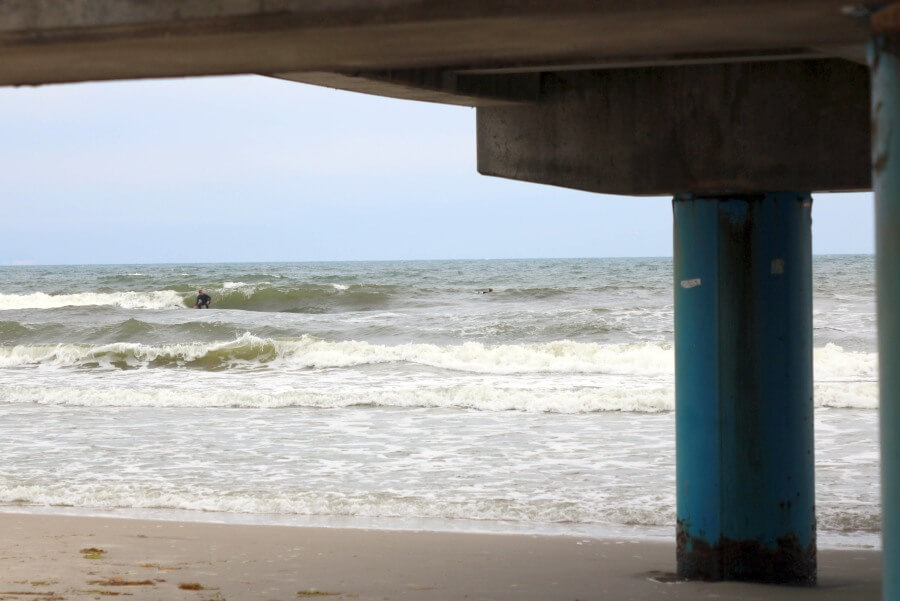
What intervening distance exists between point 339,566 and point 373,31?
4662 mm

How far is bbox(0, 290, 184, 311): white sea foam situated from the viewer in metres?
41.5

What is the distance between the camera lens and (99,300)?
4356 cm

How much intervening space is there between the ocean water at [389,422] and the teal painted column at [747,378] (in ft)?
7.69

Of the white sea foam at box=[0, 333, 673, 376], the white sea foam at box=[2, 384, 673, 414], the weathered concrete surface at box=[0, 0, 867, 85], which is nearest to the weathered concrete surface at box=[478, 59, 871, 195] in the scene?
the weathered concrete surface at box=[0, 0, 867, 85]

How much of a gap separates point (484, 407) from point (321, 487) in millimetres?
5311

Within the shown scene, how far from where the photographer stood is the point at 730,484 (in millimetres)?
5738

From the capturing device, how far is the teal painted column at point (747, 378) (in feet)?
18.5

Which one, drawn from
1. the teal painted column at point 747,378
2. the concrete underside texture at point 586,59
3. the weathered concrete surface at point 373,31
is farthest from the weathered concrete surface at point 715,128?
the weathered concrete surface at point 373,31

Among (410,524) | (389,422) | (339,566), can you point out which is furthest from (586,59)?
(389,422)

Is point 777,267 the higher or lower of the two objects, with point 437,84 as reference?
lower

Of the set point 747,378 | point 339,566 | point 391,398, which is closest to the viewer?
point 747,378

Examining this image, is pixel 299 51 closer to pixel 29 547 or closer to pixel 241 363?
pixel 29 547

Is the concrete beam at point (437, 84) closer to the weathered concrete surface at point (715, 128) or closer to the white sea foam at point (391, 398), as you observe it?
the weathered concrete surface at point (715, 128)

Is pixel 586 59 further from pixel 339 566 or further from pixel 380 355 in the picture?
pixel 380 355
